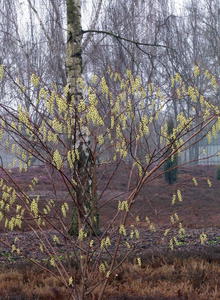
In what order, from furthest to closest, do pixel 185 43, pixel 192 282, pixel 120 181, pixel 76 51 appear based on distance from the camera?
pixel 185 43
pixel 120 181
pixel 76 51
pixel 192 282

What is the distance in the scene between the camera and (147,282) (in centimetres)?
561

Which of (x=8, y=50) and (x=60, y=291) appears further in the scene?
(x=8, y=50)

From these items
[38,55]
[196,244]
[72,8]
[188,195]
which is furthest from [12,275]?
[38,55]

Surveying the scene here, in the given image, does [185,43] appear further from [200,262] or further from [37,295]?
[37,295]

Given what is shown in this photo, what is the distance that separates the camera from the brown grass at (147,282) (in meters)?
4.92

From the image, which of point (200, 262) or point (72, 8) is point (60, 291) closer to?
point (200, 262)

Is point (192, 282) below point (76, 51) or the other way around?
below

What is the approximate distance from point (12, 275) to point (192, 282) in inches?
89.2

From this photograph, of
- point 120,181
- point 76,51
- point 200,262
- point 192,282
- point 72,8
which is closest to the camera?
point 192,282

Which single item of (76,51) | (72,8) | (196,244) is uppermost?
(72,8)

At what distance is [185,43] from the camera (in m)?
29.2

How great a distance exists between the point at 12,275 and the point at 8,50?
21.6m

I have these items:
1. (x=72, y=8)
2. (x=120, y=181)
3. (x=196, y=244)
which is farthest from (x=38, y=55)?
(x=196, y=244)

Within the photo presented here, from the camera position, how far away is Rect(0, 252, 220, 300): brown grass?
4.92 m
